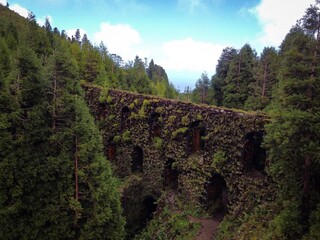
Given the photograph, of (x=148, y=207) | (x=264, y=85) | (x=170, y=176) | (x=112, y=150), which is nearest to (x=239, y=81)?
(x=264, y=85)

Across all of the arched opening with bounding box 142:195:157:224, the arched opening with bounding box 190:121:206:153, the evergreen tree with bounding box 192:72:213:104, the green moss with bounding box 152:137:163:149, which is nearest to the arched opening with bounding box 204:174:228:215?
the arched opening with bounding box 190:121:206:153

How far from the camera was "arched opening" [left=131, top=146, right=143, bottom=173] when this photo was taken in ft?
85.0

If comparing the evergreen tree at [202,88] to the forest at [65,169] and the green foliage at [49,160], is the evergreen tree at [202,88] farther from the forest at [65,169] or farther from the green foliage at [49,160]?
the green foliage at [49,160]

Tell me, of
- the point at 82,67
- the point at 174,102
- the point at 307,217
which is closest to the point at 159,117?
the point at 174,102

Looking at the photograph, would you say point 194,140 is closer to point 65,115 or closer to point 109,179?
point 109,179

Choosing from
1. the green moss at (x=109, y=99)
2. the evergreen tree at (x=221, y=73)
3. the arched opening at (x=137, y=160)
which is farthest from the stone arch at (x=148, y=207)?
the evergreen tree at (x=221, y=73)

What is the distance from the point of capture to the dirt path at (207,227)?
1753 centimetres

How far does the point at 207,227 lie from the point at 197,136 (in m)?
6.60

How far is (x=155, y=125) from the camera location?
2403 cm

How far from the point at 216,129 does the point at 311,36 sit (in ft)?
31.6

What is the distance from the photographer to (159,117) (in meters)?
23.2

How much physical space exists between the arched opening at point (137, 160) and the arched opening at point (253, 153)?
10800mm

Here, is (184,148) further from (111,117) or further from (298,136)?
(298,136)

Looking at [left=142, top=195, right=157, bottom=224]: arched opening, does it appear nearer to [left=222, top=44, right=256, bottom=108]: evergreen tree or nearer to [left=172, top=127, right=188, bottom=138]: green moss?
[left=172, top=127, right=188, bottom=138]: green moss
